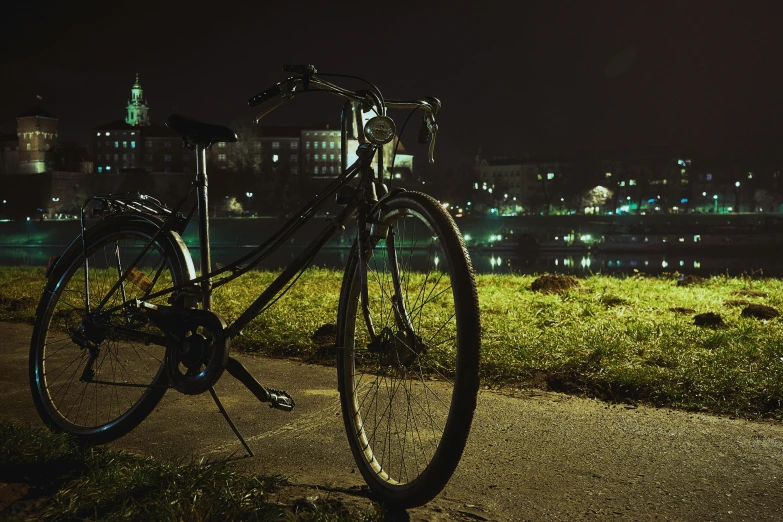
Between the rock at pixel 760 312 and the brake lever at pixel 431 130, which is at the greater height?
the brake lever at pixel 431 130

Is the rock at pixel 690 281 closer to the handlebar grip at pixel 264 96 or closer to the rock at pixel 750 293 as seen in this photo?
the rock at pixel 750 293

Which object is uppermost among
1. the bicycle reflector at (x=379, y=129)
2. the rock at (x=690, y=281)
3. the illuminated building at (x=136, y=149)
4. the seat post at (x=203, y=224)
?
the illuminated building at (x=136, y=149)

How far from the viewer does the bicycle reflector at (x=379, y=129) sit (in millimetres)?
2281

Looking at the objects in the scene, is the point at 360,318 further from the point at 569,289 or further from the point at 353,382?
the point at 569,289

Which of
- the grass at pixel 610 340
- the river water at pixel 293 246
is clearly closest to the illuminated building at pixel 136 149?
the river water at pixel 293 246

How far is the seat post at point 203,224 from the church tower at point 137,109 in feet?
380

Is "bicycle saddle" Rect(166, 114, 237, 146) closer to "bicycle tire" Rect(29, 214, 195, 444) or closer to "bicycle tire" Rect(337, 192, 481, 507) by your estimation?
"bicycle tire" Rect(29, 214, 195, 444)

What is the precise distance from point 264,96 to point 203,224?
0.62 m

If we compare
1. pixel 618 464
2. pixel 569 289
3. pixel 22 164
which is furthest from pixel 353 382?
pixel 22 164

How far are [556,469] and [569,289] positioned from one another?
17.0ft

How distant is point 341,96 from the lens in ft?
8.42

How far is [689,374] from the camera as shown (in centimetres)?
366

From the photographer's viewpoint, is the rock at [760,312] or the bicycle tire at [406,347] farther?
the rock at [760,312]

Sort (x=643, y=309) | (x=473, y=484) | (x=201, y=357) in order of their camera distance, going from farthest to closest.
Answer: (x=643, y=309), (x=201, y=357), (x=473, y=484)
